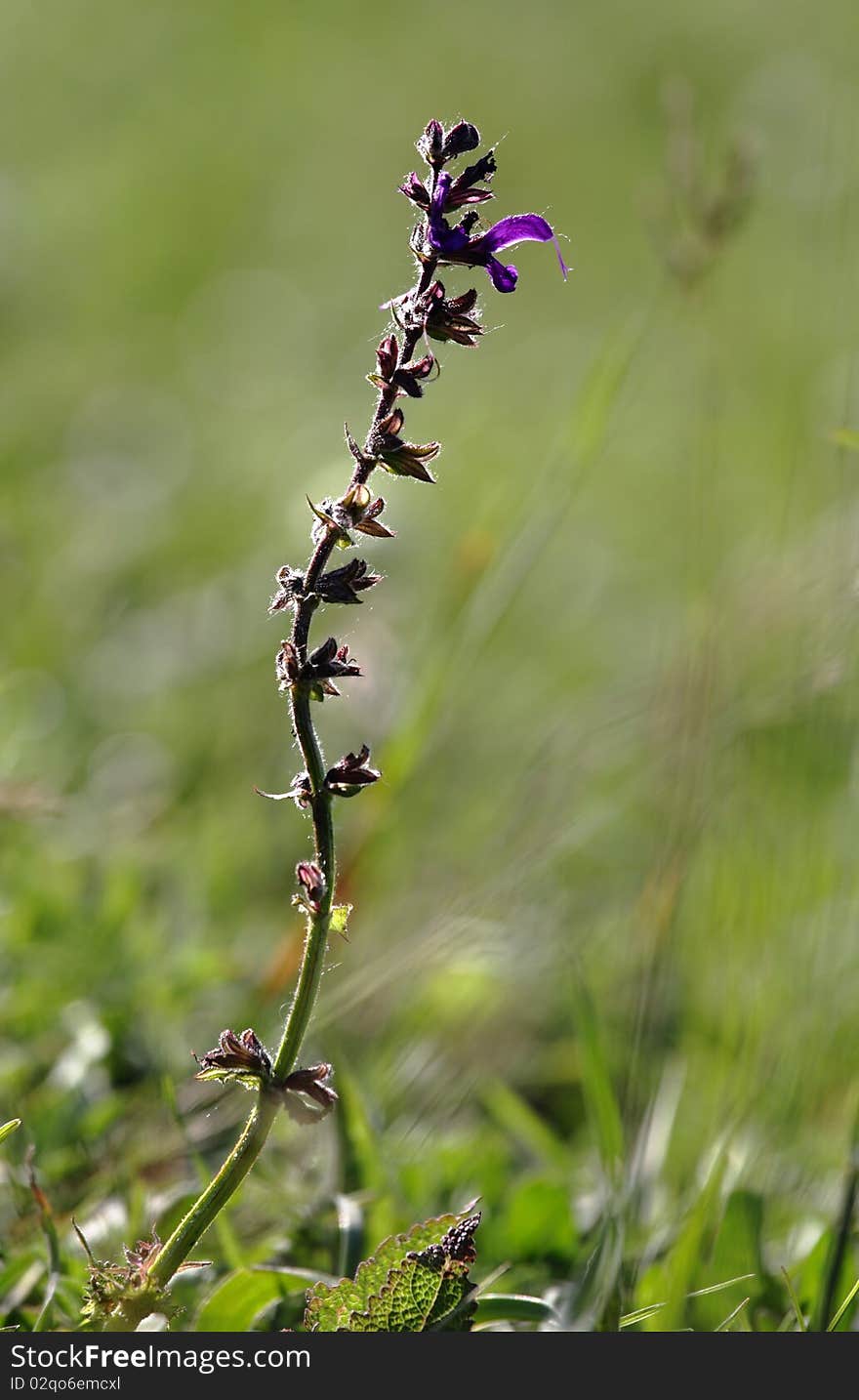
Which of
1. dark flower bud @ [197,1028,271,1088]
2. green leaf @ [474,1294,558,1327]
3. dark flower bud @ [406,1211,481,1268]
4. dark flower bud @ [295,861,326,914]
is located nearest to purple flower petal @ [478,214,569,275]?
dark flower bud @ [295,861,326,914]

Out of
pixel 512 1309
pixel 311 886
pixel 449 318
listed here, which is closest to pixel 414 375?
pixel 449 318

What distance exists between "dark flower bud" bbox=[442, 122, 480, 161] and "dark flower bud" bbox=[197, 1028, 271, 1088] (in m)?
0.92

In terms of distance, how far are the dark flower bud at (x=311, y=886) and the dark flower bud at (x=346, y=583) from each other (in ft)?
0.90

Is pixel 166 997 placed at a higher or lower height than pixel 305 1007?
higher

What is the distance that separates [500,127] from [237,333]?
406 cm

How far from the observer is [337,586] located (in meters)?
1.42

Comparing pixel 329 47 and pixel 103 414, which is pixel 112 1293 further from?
pixel 329 47

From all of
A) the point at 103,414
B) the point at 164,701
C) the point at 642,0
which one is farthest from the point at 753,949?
the point at 642,0

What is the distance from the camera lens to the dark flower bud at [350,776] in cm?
141

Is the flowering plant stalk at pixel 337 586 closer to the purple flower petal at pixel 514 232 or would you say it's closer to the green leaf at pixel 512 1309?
the purple flower petal at pixel 514 232

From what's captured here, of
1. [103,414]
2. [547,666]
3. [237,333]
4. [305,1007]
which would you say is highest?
[237,333]

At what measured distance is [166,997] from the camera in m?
2.64

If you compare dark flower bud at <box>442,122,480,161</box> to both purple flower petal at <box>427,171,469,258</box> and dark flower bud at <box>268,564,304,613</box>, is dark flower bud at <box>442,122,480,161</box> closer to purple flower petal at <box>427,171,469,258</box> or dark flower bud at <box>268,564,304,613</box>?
purple flower petal at <box>427,171,469,258</box>

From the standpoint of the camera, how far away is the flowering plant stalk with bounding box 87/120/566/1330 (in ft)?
4.59
